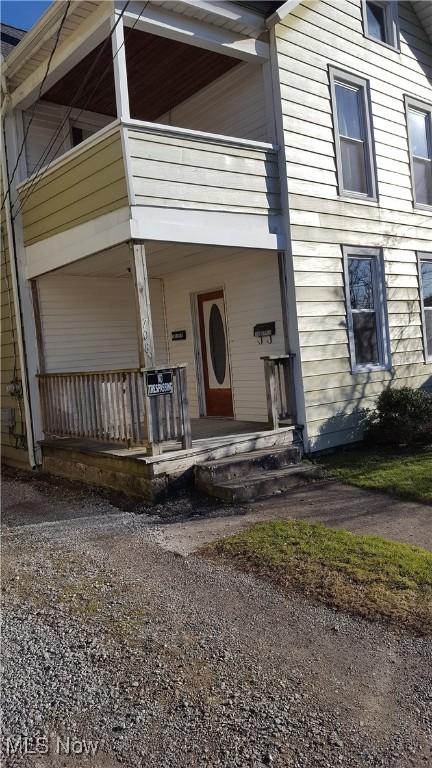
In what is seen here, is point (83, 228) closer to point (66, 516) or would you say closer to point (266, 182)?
point (266, 182)

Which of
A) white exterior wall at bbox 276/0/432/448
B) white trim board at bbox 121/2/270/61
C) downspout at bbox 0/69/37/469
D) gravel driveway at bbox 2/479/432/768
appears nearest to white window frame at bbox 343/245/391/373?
white exterior wall at bbox 276/0/432/448

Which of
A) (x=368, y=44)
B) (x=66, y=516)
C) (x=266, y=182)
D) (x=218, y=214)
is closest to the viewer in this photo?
(x=66, y=516)

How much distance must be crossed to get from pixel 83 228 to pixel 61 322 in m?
2.30

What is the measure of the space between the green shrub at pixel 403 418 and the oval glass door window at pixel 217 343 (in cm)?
258

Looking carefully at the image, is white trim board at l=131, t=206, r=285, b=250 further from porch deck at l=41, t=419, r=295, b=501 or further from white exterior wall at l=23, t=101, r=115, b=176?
white exterior wall at l=23, t=101, r=115, b=176

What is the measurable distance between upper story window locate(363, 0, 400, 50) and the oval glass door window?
552cm

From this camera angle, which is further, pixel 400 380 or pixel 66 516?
pixel 400 380

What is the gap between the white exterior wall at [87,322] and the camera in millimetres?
9594

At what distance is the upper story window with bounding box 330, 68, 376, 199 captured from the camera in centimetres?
953

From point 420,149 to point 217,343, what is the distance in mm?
5194

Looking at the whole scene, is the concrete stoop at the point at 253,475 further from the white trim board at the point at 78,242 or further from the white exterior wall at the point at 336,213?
the white trim board at the point at 78,242

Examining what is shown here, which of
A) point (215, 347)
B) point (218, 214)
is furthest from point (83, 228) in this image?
point (215, 347)

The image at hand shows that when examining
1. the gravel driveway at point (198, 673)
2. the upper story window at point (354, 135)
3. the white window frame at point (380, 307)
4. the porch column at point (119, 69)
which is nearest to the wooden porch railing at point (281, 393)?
the white window frame at point (380, 307)

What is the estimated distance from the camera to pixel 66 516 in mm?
6762
